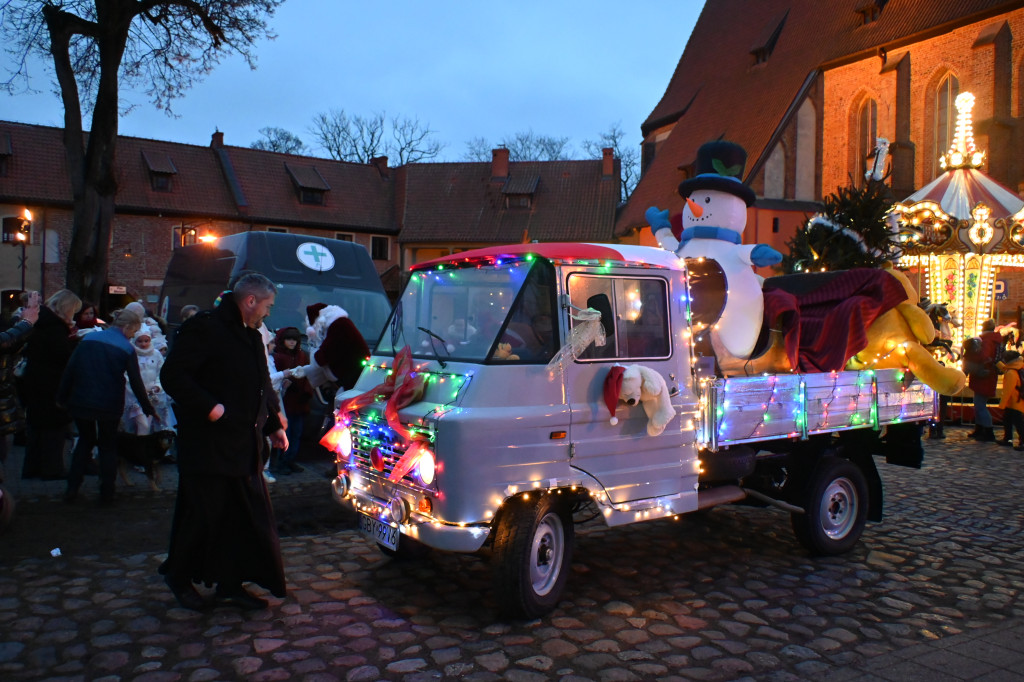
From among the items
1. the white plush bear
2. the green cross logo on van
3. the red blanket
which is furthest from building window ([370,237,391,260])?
the white plush bear

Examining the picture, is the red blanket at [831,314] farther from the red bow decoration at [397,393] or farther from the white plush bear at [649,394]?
the red bow decoration at [397,393]

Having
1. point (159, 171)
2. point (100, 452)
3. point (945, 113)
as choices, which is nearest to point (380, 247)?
point (159, 171)

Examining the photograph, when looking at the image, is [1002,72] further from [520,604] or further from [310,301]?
[520,604]

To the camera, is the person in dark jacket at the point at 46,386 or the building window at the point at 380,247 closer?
the person in dark jacket at the point at 46,386

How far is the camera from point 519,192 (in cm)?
4519

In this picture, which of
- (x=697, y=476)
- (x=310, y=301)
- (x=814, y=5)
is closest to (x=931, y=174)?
(x=814, y=5)

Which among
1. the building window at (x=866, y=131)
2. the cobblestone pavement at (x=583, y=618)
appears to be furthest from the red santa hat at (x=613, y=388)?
the building window at (x=866, y=131)

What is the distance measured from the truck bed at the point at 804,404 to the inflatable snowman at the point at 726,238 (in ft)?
A: 1.68

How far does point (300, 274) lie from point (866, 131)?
2804 centimetres

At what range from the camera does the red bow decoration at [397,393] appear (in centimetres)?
486

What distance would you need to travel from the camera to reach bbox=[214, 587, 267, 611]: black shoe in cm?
490

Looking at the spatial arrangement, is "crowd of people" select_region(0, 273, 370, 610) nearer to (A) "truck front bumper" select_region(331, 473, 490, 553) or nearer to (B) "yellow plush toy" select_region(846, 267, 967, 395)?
(A) "truck front bumper" select_region(331, 473, 490, 553)

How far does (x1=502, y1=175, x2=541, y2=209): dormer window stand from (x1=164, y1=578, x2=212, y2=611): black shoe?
1634 inches

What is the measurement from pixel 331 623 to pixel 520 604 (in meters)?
1.12
